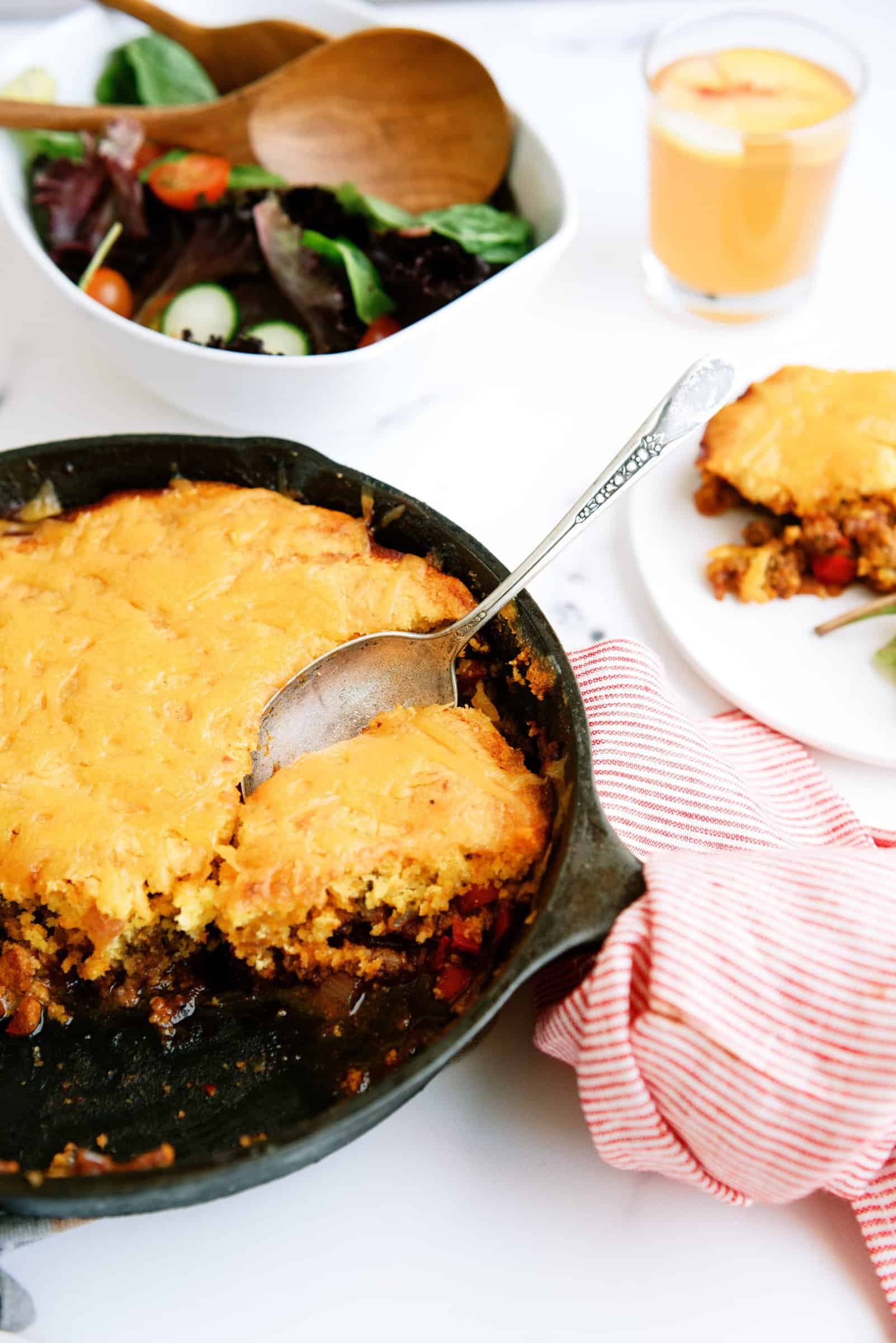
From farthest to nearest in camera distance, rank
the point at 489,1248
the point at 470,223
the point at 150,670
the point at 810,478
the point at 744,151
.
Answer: the point at 470,223 → the point at 744,151 → the point at 810,478 → the point at 150,670 → the point at 489,1248

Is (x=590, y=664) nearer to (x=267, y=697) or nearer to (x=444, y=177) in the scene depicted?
(x=267, y=697)

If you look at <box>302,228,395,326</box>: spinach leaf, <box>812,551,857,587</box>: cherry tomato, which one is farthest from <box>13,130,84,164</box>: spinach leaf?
<box>812,551,857,587</box>: cherry tomato

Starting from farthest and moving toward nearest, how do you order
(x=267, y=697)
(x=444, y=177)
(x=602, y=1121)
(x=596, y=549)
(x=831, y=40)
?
(x=444, y=177)
(x=831, y=40)
(x=596, y=549)
(x=267, y=697)
(x=602, y=1121)

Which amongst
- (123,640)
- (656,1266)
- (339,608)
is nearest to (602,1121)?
(656,1266)

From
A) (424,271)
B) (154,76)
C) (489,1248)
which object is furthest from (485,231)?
(489,1248)

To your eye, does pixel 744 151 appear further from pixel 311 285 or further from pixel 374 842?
pixel 374 842

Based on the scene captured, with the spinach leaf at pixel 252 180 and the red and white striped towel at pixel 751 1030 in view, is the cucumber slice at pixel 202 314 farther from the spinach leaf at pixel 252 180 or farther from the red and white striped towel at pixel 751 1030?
the red and white striped towel at pixel 751 1030

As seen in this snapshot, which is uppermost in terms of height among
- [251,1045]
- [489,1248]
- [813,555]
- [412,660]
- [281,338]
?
[281,338]
